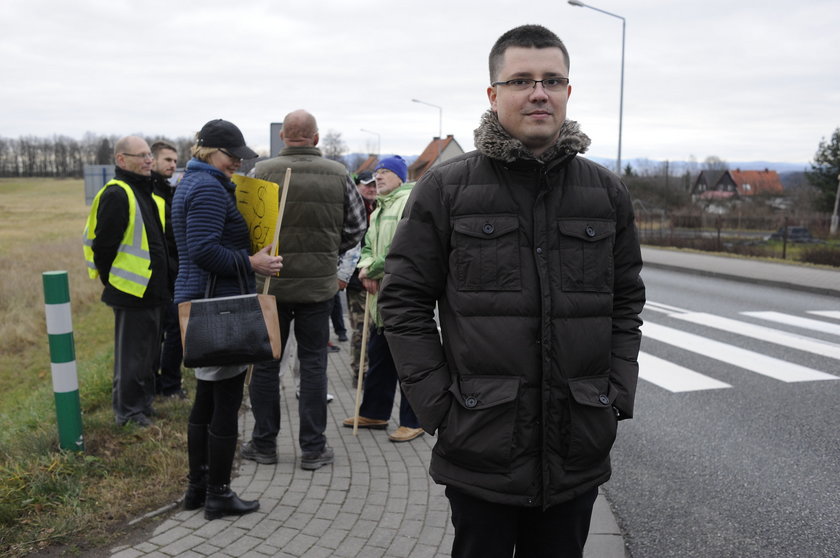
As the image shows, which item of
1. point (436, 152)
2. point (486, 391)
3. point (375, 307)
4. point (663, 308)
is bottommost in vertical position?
point (663, 308)

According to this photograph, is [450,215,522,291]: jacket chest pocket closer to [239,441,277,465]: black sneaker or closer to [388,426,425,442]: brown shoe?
[239,441,277,465]: black sneaker

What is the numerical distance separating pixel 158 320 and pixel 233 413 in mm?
2076

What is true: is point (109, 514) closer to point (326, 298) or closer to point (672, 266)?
point (326, 298)

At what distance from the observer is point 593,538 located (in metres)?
3.72

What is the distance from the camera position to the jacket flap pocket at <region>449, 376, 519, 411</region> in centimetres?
210

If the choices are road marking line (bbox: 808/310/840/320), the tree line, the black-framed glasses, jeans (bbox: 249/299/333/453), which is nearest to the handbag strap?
the black-framed glasses

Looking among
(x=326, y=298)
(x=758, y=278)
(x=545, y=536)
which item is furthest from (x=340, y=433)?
(x=758, y=278)

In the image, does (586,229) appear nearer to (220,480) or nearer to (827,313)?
(220,480)

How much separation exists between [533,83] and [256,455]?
321 cm

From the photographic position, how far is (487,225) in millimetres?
2186

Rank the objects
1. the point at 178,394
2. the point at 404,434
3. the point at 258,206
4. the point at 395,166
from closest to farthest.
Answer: the point at 258,206
the point at 404,434
the point at 395,166
the point at 178,394

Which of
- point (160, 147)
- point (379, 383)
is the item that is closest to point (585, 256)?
point (379, 383)

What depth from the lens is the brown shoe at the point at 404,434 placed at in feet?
16.6

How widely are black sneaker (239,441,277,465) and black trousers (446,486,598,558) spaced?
2456 mm
